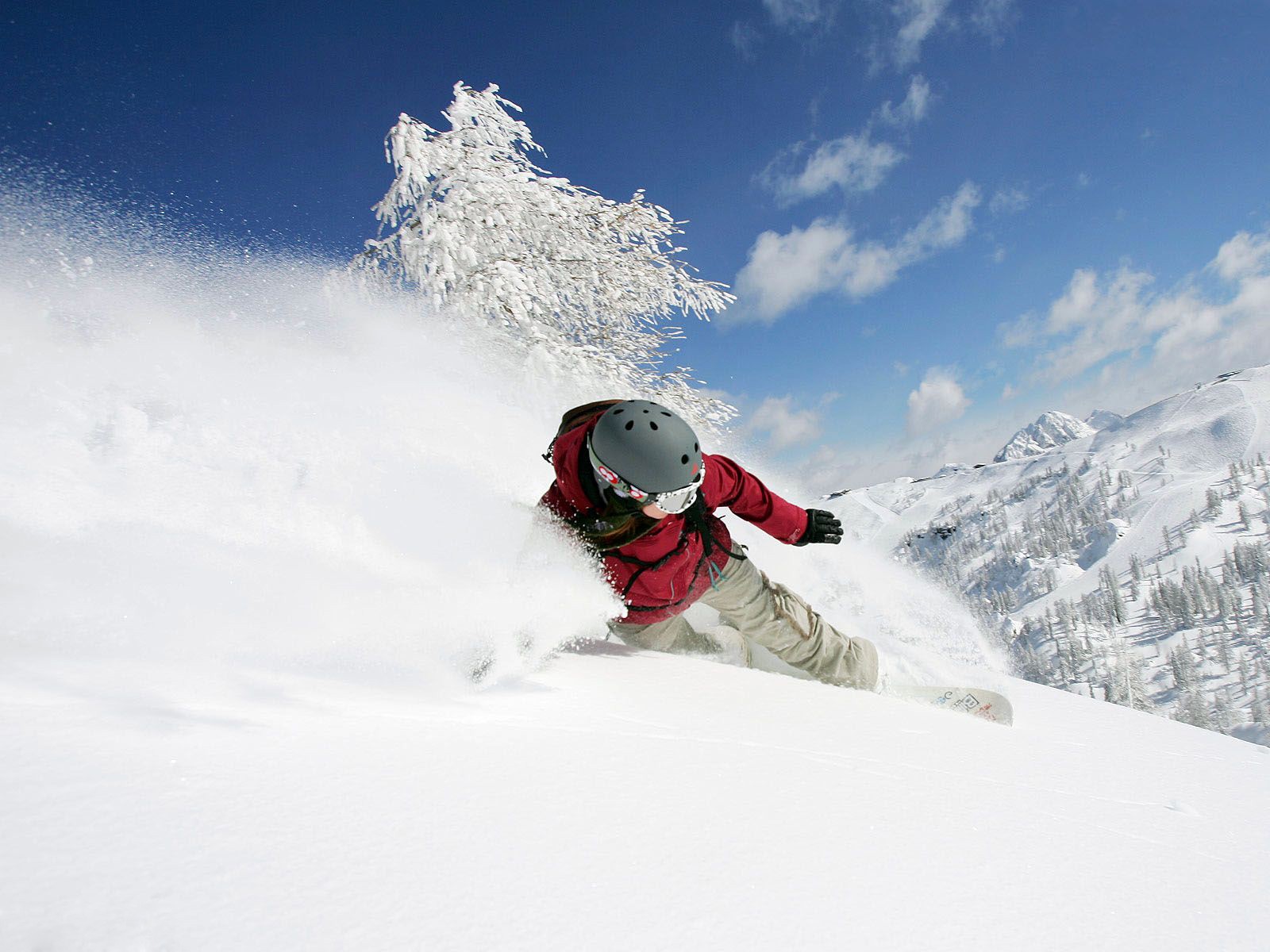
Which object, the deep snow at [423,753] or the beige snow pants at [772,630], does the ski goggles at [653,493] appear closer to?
the deep snow at [423,753]

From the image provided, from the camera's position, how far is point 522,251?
830cm

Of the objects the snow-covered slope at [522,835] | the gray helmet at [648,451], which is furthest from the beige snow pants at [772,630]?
the snow-covered slope at [522,835]

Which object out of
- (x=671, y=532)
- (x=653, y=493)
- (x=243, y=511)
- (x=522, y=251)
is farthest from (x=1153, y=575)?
(x=243, y=511)

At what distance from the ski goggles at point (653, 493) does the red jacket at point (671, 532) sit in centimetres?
18

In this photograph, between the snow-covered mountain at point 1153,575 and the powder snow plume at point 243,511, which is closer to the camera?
the powder snow plume at point 243,511

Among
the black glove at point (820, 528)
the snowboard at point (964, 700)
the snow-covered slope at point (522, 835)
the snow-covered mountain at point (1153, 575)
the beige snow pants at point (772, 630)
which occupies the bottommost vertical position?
the snow-covered slope at point (522, 835)

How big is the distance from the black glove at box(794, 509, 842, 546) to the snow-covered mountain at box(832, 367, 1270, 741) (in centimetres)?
3983

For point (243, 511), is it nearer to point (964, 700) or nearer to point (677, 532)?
point (677, 532)

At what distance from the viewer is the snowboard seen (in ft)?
11.9

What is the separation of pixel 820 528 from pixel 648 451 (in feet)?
4.44

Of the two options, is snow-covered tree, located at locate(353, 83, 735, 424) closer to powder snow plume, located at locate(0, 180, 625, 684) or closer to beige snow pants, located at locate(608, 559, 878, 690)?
powder snow plume, located at locate(0, 180, 625, 684)

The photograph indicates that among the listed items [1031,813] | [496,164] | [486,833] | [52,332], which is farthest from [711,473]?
[496,164]

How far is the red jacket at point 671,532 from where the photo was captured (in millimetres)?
3135

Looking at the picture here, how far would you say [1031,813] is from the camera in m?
1.65
